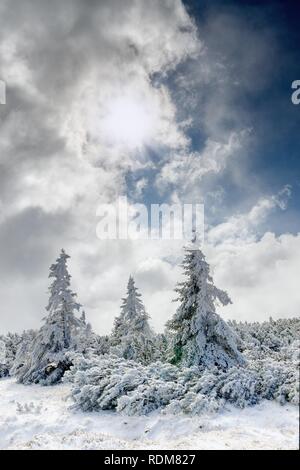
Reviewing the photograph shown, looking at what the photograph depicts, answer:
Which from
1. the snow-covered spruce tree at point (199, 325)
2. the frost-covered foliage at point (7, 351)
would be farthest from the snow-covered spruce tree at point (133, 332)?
the frost-covered foliage at point (7, 351)

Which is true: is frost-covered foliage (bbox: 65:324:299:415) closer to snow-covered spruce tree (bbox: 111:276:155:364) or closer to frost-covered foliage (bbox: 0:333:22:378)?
snow-covered spruce tree (bbox: 111:276:155:364)

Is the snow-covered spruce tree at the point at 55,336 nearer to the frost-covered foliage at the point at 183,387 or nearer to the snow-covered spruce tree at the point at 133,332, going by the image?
the snow-covered spruce tree at the point at 133,332

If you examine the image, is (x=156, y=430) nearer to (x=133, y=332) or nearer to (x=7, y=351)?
(x=133, y=332)

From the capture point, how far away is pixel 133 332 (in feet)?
101

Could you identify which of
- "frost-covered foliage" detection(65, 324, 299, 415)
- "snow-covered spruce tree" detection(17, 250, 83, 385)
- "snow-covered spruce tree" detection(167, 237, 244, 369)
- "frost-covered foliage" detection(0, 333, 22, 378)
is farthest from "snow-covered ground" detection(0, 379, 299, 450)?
Result: "frost-covered foliage" detection(0, 333, 22, 378)

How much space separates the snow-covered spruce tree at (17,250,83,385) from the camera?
23.4m

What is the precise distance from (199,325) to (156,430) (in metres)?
6.03

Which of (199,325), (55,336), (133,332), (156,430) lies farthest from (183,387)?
(133,332)

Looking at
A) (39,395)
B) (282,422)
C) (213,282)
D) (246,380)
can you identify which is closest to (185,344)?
(213,282)

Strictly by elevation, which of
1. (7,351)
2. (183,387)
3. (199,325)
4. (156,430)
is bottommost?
(7,351)

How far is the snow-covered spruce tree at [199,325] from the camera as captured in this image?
1634 cm
